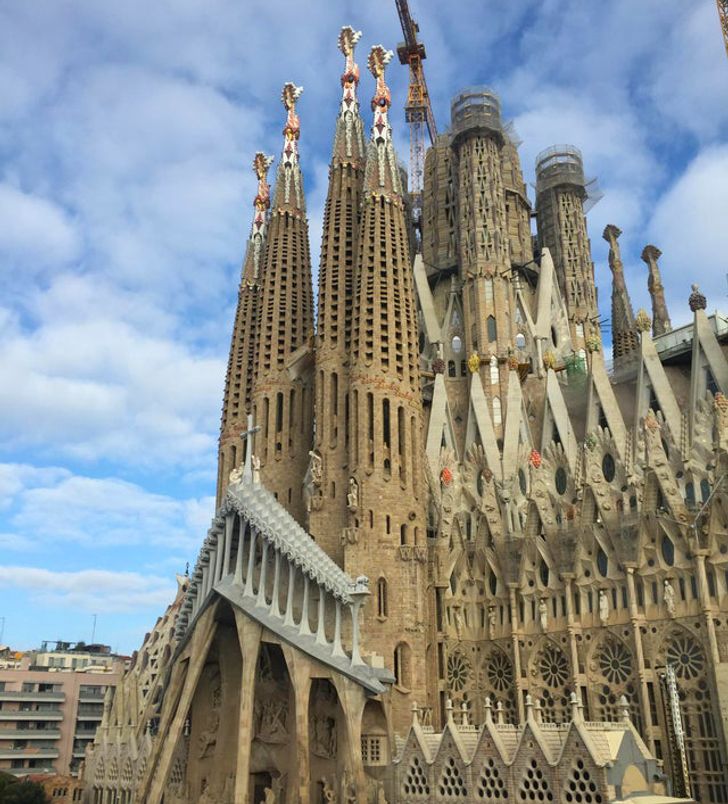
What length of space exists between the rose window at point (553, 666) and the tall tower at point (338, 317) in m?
8.23

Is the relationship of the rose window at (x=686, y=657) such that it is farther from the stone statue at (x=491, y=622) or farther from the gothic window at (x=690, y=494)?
the stone statue at (x=491, y=622)

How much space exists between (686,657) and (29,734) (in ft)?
152

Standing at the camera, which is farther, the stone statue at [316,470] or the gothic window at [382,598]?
the stone statue at [316,470]

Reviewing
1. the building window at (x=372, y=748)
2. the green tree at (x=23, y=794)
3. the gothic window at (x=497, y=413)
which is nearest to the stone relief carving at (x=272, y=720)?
the building window at (x=372, y=748)

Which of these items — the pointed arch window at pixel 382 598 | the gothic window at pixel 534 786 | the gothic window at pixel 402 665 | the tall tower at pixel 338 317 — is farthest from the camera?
the tall tower at pixel 338 317

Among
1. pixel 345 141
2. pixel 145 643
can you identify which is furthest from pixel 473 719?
pixel 345 141

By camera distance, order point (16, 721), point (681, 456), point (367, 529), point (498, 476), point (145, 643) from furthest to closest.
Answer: point (16, 721), point (145, 643), point (498, 476), point (681, 456), point (367, 529)

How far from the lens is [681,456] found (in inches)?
1216

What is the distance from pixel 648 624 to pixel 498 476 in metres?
9.56

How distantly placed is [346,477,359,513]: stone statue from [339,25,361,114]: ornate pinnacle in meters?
19.5

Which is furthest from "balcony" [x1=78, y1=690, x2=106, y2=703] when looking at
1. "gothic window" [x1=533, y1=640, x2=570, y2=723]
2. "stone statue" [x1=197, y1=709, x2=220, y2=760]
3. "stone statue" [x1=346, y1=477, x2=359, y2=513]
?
"gothic window" [x1=533, y1=640, x2=570, y2=723]

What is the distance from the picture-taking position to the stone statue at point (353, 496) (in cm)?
2912

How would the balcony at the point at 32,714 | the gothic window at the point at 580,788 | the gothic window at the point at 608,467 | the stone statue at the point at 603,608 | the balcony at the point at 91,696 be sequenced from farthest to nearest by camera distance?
the balcony at the point at 91,696, the balcony at the point at 32,714, the gothic window at the point at 608,467, the stone statue at the point at 603,608, the gothic window at the point at 580,788

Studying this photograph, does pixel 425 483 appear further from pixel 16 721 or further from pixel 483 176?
pixel 16 721
